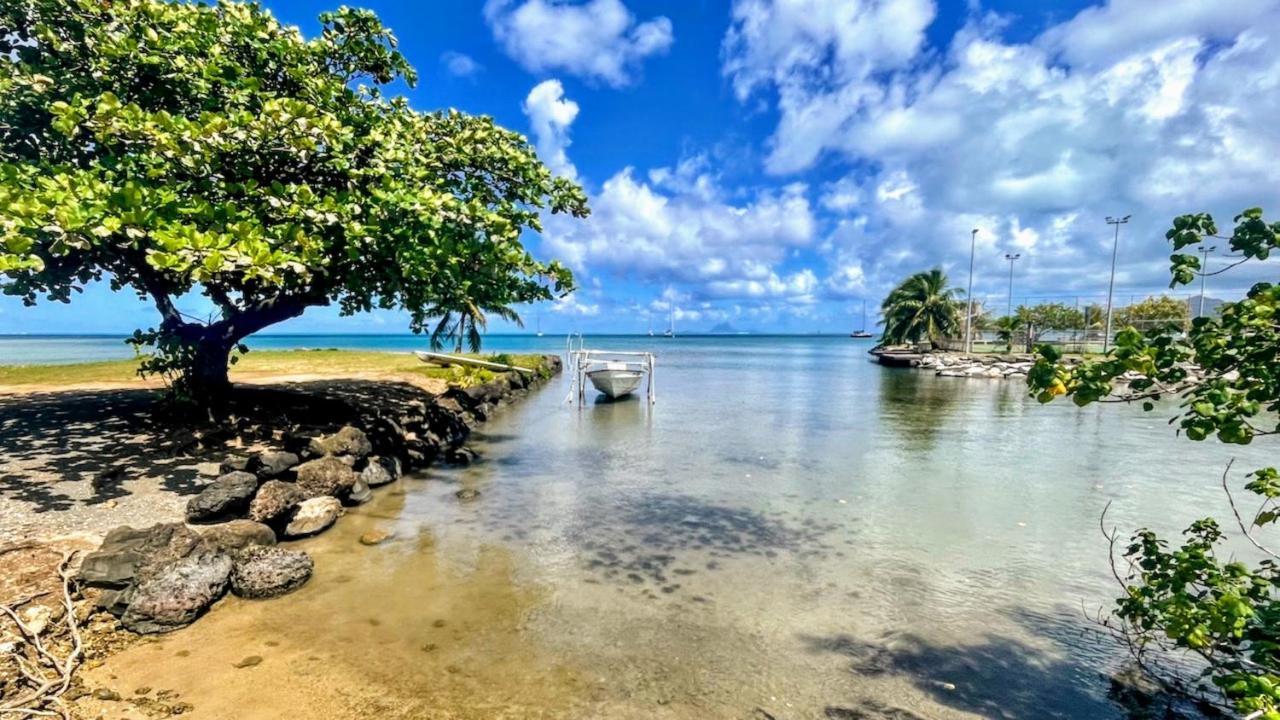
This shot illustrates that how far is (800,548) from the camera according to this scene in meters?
8.48

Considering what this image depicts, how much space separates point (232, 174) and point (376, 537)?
6135 mm

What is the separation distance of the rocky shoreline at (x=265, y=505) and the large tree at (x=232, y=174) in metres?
2.70

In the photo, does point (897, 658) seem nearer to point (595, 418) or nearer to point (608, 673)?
point (608, 673)

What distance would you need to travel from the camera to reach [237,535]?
7.14 m

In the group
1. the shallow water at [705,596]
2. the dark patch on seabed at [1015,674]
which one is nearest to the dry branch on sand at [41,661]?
the shallow water at [705,596]

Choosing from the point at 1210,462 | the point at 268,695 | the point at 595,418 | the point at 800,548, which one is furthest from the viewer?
the point at 595,418

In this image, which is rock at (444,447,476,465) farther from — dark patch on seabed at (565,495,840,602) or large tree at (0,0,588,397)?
dark patch on seabed at (565,495,840,602)

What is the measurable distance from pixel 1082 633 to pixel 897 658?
89.4 inches

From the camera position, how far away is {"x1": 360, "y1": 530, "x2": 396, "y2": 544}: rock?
832 centimetres

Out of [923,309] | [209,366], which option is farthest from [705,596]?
[923,309]

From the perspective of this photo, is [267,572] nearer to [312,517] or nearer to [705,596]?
[312,517]

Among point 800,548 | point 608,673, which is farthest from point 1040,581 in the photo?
point 608,673

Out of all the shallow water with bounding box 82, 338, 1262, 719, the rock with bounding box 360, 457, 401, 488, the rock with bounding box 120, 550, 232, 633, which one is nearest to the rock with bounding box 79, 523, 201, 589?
the rock with bounding box 120, 550, 232, 633

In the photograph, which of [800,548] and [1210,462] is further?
[1210,462]
